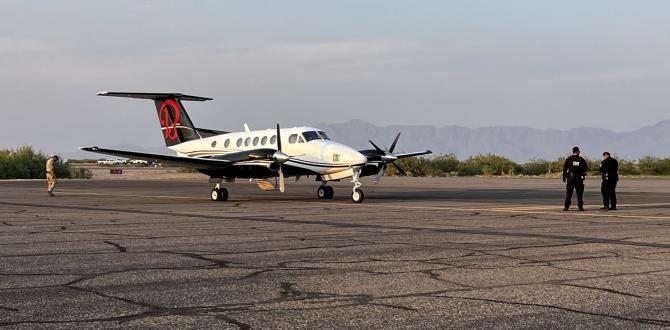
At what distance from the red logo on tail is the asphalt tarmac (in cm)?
1427

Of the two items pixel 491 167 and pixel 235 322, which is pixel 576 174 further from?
pixel 491 167

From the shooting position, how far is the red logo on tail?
33625 millimetres

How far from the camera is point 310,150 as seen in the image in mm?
28125

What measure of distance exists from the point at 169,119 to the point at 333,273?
24.8 m

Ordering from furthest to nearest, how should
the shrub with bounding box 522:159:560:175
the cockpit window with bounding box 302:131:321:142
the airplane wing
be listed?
1. the shrub with bounding box 522:159:560:175
2. the cockpit window with bounding box 302:131:321:142
3. the airplane wing

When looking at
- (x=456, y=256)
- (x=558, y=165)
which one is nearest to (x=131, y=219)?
(x=456, y=256)

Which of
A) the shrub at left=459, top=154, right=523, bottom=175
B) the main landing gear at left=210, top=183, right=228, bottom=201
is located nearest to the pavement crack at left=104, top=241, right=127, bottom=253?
the main landing gear at left=210, top=183, right=228, bottom=201

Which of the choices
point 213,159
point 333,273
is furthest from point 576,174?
point 333,273

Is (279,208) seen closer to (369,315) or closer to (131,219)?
(131,219)

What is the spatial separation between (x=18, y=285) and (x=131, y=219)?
10666 millimetres

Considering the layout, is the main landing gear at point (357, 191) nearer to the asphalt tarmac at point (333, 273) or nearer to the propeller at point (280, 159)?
the propeller at point (280, 159)

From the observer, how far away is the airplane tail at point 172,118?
33.3m

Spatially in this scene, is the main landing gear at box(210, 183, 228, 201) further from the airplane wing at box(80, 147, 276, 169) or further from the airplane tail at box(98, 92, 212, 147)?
the airplane tail at box(98, 92, 212, 147)

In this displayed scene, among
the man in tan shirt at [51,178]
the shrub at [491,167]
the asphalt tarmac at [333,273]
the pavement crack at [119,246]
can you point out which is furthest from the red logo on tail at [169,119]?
the shrub at [491,167]
